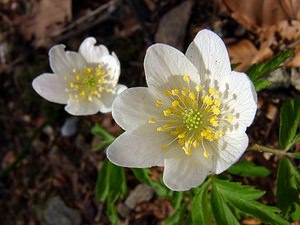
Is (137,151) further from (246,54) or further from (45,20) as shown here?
(45,20)

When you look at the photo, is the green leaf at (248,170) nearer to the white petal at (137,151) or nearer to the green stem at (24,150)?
the white petal at (137,151)

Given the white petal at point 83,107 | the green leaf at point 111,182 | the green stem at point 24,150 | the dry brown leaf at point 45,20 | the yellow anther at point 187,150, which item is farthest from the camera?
the dry brown leaf at point 45,20

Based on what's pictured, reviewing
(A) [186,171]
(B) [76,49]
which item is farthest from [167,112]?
(B) [76,49]

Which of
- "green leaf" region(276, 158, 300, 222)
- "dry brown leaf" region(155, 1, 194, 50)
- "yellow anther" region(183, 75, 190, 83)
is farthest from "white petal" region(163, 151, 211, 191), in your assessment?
"dry brown leaf" region(155, 1, 194, 50)

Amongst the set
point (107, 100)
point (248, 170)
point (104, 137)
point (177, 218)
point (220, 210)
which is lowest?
point (177, 218)

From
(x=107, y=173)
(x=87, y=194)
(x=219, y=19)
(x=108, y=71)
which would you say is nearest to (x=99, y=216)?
(x=87, y=194)

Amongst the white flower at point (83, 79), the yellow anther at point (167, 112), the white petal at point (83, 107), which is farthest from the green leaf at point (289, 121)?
the white petal at point (83, 107)

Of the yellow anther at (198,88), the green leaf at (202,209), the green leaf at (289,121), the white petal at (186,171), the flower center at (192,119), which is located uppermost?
the yellow anther at (198,88)
